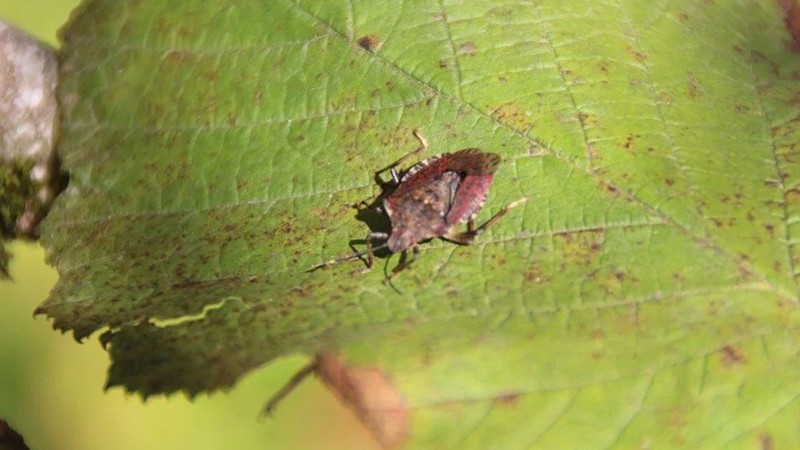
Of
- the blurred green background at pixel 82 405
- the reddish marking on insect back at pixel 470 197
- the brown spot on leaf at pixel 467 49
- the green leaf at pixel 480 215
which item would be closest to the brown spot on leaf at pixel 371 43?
the green leaf at pixel 480 215

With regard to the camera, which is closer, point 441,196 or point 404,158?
point 404,158

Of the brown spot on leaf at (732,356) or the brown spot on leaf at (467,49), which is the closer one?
the brown spot on leaf at (732,356)

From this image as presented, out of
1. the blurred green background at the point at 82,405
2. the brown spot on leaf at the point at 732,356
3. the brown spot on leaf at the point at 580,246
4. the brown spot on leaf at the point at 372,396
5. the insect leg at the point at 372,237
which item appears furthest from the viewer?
the blurred green background at the point at 82,405

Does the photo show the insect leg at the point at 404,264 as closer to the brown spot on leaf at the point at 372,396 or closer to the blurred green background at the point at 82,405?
the brown spot on leaf at the point at 372,396

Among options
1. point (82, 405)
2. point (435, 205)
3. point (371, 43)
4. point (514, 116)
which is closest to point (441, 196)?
point (435, 205)

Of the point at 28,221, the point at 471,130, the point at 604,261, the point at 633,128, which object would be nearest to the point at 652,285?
the point at 604,261

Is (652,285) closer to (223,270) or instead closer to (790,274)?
(790,274)

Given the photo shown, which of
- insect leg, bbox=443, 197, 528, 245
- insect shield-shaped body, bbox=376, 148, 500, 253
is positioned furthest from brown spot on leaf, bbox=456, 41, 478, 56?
insect leg, bbox=443, 197, 528, 245

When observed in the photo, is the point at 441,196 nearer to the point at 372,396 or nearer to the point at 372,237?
the point at 372,237
